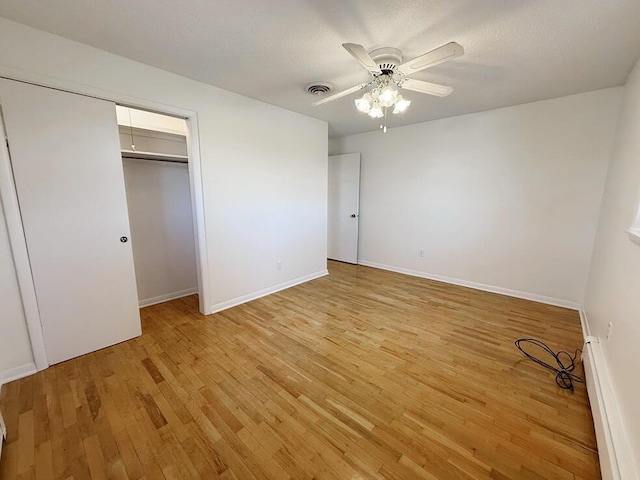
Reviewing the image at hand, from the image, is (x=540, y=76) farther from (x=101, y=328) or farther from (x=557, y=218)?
(x=101, y=328)

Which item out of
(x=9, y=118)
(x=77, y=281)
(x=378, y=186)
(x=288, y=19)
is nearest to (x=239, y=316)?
(x=77, y=281)

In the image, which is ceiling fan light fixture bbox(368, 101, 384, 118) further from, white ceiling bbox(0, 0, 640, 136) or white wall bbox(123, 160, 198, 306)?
white wall bbox(123, 160, 198, 306)

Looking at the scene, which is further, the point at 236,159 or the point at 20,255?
the point at 236,159

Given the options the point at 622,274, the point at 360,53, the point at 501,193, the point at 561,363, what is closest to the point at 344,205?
the point at 501,193

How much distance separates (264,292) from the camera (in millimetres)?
3398

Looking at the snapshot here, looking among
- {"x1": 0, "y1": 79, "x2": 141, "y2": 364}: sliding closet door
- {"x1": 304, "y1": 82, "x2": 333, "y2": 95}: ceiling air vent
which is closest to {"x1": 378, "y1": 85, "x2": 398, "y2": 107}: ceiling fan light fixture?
{"x1": 304, "y1": 82, "x2": 333, "y2": 95}: ceiling air vent

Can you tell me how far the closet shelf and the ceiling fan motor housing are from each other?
2.17 metres

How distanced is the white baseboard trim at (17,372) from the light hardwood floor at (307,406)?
0.06 metres

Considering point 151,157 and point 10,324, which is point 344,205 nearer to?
point 151,157

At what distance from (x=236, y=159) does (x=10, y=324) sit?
219 centimetres

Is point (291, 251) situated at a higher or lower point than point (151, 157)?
lower

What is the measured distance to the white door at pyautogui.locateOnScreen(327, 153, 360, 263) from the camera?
15.4 feet

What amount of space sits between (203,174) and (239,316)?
1.52 m

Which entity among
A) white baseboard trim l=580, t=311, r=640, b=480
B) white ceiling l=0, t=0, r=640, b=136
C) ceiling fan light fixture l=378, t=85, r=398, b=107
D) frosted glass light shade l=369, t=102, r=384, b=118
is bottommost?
white baseboard trim l=580, t=311, r=640, b=480
